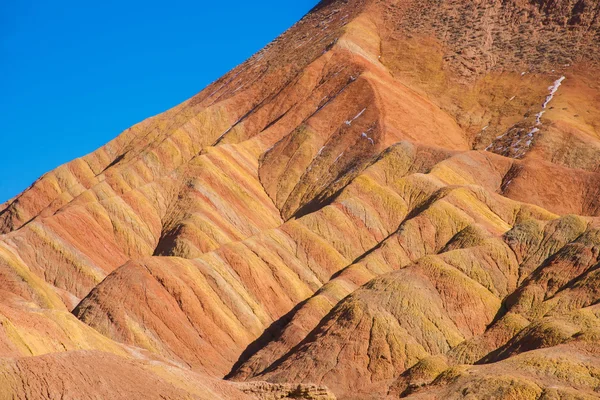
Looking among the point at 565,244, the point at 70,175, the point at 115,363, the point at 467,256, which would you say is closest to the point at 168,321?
the point at 467,256

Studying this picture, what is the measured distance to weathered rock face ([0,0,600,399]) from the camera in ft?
209

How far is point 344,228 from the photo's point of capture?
102 meters

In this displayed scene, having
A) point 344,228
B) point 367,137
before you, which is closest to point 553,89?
point 367,137

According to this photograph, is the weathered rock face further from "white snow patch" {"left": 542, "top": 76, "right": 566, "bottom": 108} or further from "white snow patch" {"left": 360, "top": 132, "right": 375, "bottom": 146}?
"white snow patch" {"left": 542, "top": 76, "right": 566, "bottom": 108}

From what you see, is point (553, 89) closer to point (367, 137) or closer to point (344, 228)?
point (367, 137)

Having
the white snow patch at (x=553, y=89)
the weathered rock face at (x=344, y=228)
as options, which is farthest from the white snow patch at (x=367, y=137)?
the white snow patch at (x=553, y=89)

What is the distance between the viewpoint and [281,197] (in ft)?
396

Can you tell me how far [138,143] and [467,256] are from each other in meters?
68.1

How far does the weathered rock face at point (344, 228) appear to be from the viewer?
63.8 meters

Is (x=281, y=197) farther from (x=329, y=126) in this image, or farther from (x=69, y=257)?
(x=69, y=257)

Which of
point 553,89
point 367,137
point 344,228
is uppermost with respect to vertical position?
point 367,137

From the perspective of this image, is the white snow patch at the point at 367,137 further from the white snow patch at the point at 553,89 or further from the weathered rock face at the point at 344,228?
the white snow patch at the point at 553,89

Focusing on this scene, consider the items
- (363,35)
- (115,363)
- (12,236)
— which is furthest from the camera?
(363,35)

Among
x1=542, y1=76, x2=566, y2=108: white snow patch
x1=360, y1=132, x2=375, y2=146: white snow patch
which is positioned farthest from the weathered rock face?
x1=542, y1=76, x2=566, y2=108: white snow patch
